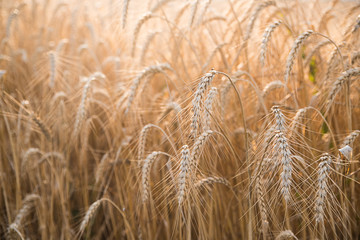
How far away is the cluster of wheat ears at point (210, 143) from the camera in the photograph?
1348mm

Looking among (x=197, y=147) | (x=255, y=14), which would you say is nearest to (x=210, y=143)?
(x=197, y=147)

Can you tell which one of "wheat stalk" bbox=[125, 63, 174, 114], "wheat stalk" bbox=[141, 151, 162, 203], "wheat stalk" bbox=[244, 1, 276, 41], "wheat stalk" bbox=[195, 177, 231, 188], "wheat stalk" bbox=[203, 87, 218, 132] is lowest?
"wheat stalk" bbox=[195, 177, 231, 188]

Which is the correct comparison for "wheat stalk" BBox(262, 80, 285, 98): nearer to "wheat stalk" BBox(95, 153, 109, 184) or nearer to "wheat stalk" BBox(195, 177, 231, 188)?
"wheat stalk" BBox(195, 177, 231, 188)

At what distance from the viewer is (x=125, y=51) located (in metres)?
3.58

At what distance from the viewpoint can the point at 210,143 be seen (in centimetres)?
161

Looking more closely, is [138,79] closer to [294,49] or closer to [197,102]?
[197,102]

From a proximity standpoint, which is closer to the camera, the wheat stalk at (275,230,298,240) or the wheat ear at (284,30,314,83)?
the wheat stalk at (275,230,298,240)

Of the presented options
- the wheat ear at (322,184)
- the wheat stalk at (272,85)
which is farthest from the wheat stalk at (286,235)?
the wheat stalk at (272,85)

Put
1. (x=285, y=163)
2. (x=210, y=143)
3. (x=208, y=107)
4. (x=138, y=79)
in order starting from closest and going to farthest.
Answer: (x=285, y=163) → (x=208, y=107) → (x=210, y=143) → (x=138, y=79)

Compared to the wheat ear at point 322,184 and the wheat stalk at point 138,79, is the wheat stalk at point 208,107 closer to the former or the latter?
the wheat ear at point 322,184

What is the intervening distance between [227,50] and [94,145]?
4.76ft

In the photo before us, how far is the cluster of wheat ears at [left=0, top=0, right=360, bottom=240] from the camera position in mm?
1348

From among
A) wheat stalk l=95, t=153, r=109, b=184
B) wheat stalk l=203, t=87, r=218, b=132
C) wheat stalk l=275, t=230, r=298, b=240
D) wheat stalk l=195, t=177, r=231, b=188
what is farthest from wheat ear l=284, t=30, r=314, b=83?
wheat stalk l=95, t=153, r=109, b=184

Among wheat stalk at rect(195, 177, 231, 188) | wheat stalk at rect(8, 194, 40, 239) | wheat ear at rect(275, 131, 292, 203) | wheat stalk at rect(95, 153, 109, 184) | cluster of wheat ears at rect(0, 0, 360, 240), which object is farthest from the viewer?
wheat stalk at rect(95, 153, 109, 184)
